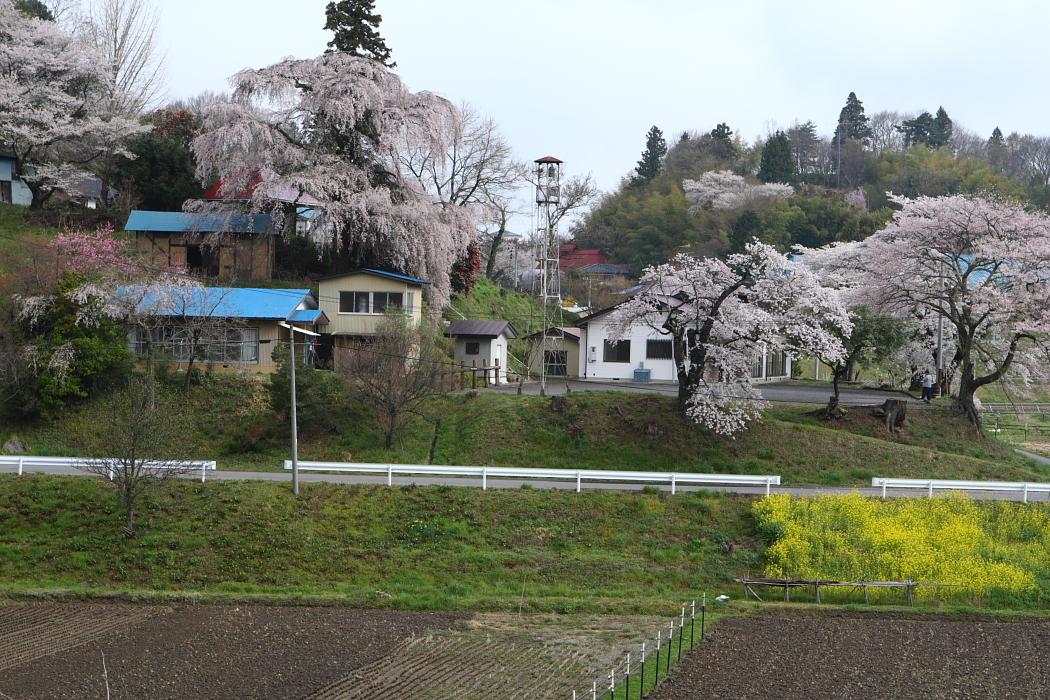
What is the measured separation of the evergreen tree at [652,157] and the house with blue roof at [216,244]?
45.2 m

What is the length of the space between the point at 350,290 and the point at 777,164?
4767 cm

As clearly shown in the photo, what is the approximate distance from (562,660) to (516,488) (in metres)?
8.54

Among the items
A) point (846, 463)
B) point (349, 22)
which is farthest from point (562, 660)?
point (349, 22)

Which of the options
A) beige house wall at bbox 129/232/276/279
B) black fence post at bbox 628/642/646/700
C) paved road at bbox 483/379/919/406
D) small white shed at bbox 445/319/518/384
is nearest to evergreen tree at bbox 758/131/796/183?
paved road at bbox 483/379/919/406

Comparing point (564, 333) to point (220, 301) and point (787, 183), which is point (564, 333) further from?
point (787, 183)

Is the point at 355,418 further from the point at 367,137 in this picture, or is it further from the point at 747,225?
the point at 747,225

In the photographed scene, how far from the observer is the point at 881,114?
106 meters

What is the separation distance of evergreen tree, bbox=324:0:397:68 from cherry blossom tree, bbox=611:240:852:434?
18.6m

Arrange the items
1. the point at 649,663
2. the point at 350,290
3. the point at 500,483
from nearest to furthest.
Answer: the point at 649,663, the point at 500,483, the point at 350,290

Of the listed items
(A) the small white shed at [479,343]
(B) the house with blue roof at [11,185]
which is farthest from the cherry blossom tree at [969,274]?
(B) the house with blue roof at [11,185]

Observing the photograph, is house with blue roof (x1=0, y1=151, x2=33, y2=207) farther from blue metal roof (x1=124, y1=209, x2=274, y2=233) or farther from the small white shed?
the small white shed

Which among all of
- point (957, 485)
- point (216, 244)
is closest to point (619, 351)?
point (216, 244)

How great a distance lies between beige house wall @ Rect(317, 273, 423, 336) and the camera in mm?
34094

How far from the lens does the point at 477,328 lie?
37.0 metres
